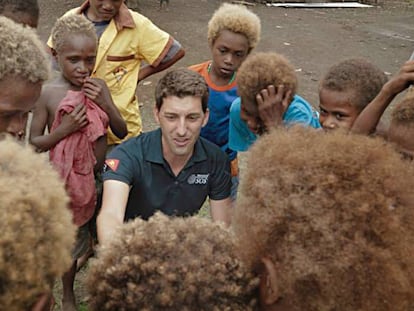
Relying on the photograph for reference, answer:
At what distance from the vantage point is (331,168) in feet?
4.68

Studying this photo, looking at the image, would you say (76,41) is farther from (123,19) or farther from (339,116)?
(339,116)

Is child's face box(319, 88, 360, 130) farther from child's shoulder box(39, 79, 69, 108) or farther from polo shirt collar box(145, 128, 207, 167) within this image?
child's shoulder box(39, 79, 69, 108)

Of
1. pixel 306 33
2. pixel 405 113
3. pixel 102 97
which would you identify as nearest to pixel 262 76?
pixel 405 113

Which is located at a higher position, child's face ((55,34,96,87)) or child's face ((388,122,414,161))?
child's face ((388,122,414,161))

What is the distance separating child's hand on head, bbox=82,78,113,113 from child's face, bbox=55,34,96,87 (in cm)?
6

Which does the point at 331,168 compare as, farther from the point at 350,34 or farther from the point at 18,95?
the point at 350,34

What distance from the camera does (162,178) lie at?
9.56 feet

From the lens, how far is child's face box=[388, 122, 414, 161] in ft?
7.66

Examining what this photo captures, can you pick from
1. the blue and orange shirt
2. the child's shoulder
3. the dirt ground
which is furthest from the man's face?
the dirt ground

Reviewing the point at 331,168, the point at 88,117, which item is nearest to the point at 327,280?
the point at 331,168

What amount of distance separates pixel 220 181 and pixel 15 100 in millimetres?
1216

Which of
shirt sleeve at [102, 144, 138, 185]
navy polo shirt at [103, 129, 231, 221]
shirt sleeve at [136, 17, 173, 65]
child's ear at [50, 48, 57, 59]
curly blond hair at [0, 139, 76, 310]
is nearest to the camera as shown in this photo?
curly blond hair at [0, 139, 76, 310]

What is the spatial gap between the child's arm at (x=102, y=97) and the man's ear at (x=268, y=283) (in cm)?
198

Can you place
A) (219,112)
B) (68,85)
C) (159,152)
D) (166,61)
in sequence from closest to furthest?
(159,152) → (68,85) → (219,112) → (166,61)
